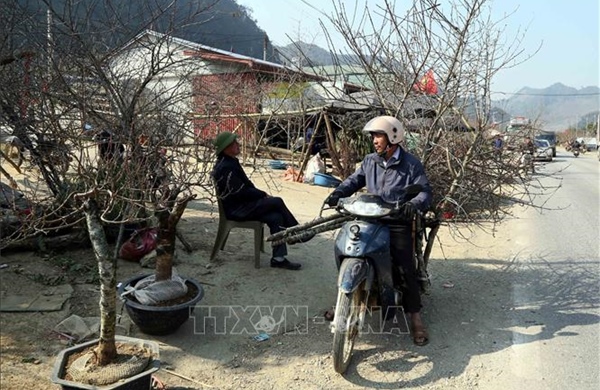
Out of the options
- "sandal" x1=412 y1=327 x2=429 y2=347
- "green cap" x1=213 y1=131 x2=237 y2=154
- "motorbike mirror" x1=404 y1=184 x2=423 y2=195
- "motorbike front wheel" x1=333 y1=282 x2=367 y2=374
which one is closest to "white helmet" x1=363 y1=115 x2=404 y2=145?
"motorbike mirror" x1=404 y1=184 x2=423 y2=195

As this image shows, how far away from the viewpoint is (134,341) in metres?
3.25

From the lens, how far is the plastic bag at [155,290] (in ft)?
12.1

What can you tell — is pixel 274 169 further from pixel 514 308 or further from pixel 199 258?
pixel 514 308

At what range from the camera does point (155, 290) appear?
3.72 metres

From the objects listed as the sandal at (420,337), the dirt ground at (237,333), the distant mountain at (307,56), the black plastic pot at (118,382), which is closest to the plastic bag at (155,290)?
the dirt ground at (237,333)

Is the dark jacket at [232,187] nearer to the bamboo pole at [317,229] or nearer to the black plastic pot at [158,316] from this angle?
the bamboo pole at [317,229]

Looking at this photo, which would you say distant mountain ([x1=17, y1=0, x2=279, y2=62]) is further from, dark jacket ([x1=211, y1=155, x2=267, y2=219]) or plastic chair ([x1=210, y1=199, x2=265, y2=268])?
plastic chair ([x1=210, y1=199, x2=265, y2=268])

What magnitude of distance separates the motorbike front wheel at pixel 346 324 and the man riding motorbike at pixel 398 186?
472mm

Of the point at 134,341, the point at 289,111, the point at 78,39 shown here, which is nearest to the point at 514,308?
the point at 134,341

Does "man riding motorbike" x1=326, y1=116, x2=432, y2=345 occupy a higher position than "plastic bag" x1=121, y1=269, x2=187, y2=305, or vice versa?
"man riding motorbike" x1=326, y1=116, x2=432, y2=345

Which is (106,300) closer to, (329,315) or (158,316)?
(158,316)

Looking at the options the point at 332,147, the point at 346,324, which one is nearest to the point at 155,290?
the point at 346,324

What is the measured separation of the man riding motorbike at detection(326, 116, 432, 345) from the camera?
380 cm

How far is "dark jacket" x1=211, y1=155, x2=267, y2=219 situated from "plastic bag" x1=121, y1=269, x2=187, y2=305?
4.42 ft
